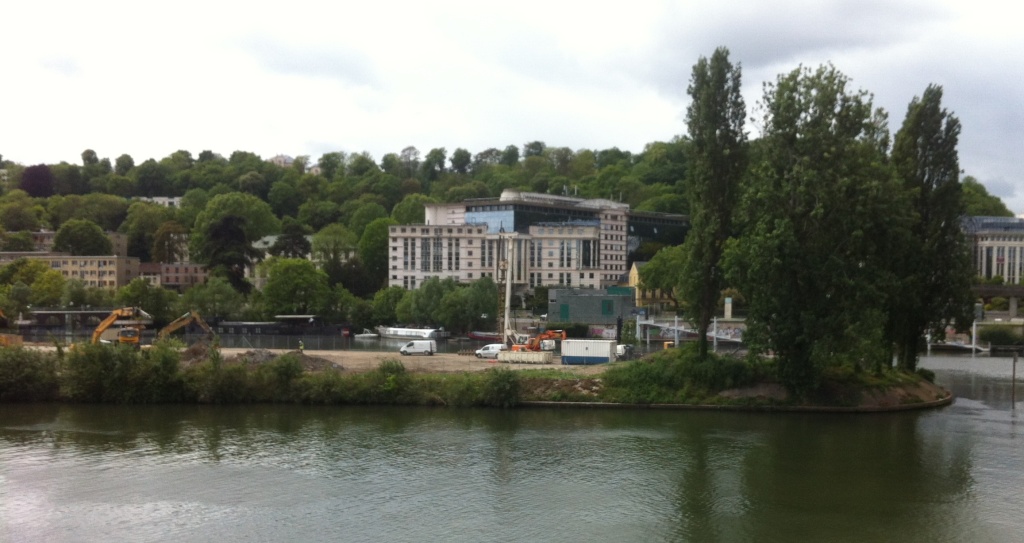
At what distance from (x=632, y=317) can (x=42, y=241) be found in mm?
84646

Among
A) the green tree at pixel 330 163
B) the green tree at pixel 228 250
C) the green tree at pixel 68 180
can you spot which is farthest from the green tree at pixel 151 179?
the green tree at pixel 228 250

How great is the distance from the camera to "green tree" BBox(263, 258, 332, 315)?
8650 cm

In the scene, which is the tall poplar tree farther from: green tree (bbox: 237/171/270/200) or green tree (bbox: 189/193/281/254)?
green tree (bbox: 237/171/270/200)

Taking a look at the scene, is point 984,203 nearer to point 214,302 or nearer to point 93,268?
point 214,302

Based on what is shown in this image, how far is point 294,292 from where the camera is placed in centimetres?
8712

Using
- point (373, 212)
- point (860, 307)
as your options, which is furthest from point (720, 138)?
point (373, 212)

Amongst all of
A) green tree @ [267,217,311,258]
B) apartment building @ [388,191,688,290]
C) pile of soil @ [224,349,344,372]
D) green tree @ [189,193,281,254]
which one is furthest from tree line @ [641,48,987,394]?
green tree @ [189,193,281,254]

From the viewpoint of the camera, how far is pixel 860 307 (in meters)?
37.9

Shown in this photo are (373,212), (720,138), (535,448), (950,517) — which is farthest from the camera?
(373,212)

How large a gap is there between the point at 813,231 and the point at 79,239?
9940 centimetres

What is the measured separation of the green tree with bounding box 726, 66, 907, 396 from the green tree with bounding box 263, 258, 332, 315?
2248 inches

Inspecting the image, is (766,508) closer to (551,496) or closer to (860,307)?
(551,496)

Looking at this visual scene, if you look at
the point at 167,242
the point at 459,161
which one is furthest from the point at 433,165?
the point at 167,242

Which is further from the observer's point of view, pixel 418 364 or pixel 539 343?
pixel 539 343
